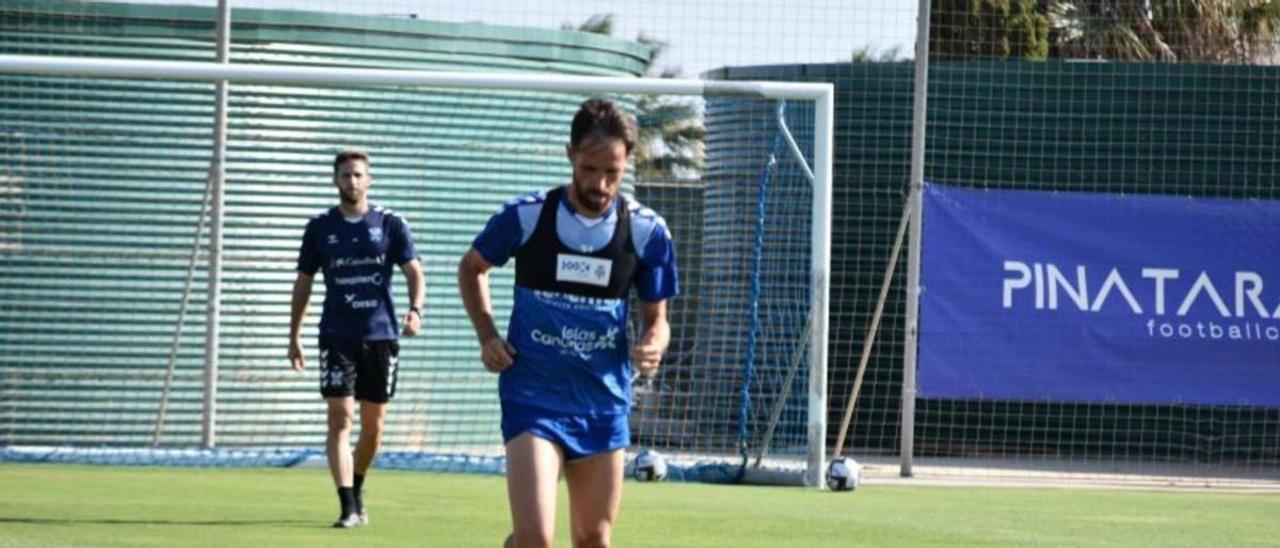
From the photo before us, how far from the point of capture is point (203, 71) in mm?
15359

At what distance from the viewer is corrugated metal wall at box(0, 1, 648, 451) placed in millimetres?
18078

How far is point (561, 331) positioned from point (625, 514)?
Result: 5714 mm

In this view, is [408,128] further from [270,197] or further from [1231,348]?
[1231,348]

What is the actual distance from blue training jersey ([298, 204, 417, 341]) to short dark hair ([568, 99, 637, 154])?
4.97 m

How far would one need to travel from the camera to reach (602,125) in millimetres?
7043

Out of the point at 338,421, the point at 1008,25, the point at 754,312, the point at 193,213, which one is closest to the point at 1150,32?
the point at 1008,25

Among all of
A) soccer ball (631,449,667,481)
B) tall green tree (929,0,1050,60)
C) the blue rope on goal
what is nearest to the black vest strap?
soccer ball (631,449,667,481)

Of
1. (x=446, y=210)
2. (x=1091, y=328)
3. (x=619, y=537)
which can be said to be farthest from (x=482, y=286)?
(x=446, y=210)

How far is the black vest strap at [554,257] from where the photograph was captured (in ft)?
23.7

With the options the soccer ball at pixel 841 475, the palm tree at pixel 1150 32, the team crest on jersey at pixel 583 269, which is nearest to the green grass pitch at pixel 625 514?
the soccer ball at pixel 841 475

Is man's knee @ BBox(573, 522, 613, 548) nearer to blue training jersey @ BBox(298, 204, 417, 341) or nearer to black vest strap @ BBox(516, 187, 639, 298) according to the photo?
black vest strap @ BBox(516, 187, 639, 298)

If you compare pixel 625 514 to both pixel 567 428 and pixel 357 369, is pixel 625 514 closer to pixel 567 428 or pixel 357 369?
pixel 357 369

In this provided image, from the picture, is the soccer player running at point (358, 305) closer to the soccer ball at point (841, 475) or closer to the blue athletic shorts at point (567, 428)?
the soccer ball at point (841, 475)

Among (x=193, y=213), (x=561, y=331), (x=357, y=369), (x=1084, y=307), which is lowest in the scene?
(x=357, y=369)
